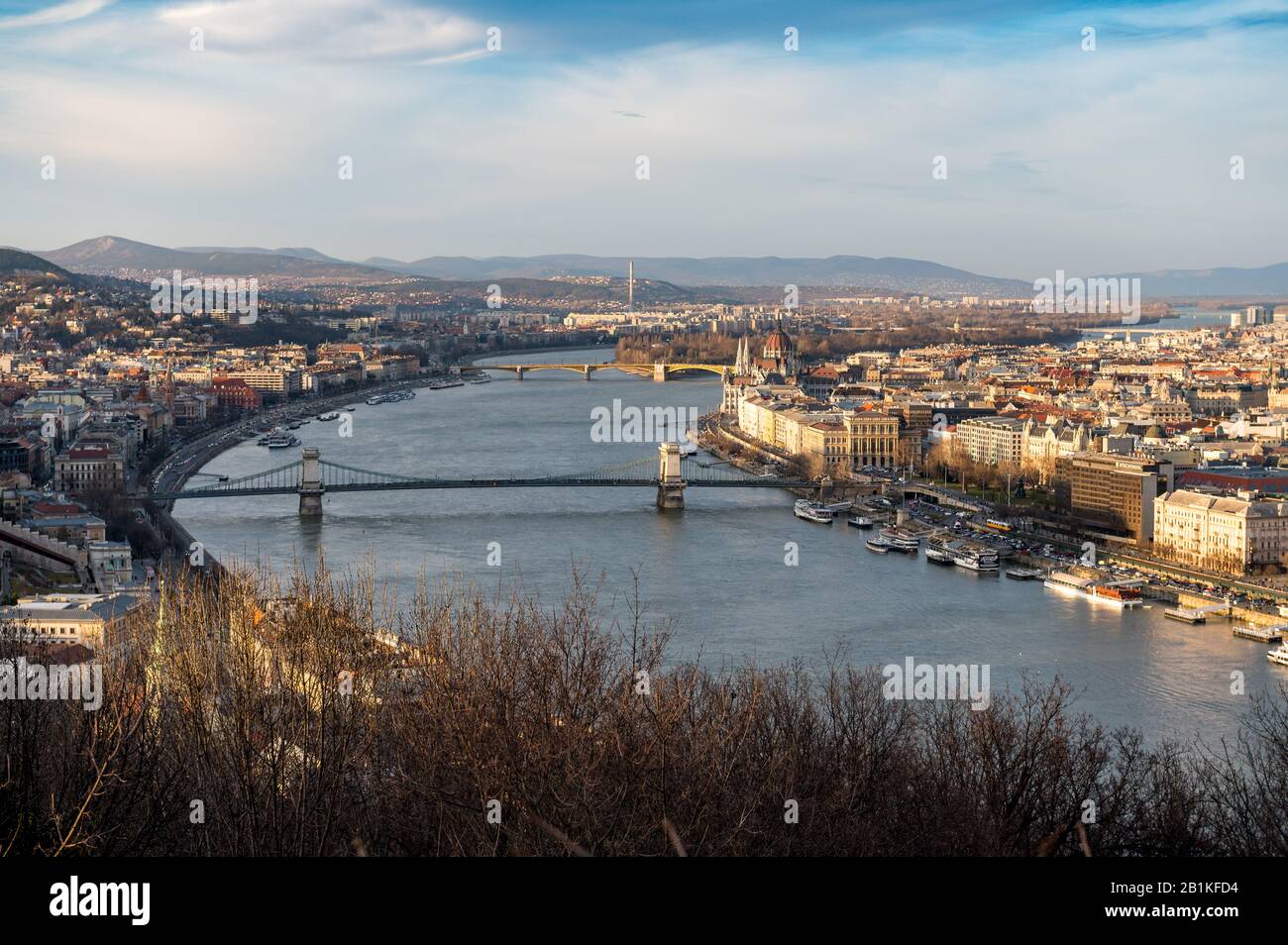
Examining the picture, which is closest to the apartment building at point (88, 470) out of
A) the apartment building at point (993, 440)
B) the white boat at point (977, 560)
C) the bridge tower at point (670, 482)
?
the bridge tower at point (670, 482)

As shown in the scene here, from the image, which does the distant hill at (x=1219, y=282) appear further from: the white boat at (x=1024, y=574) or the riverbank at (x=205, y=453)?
the white boat at (x=1024, y=574)

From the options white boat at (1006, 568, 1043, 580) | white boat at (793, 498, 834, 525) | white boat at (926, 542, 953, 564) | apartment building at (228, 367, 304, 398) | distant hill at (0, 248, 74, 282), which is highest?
distant hill at (0, 248, 74, 282)

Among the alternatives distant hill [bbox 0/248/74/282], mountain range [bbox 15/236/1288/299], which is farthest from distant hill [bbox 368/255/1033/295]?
distant hill [bbox 0/248/74/282]

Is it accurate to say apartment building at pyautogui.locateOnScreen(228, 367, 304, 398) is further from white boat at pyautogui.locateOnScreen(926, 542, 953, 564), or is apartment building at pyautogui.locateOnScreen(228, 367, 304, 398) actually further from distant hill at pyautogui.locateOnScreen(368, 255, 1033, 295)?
distant hill at pyautogui.locateOnScreen(368, 255, 1033, 295)

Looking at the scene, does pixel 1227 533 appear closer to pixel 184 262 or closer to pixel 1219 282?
pixel 184 262

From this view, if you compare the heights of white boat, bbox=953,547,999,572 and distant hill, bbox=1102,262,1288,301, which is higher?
distant hill, bbox=1102,262,1288,301

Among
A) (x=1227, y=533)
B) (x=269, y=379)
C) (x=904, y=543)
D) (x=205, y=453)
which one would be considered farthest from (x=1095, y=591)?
(x=269, y=379)
